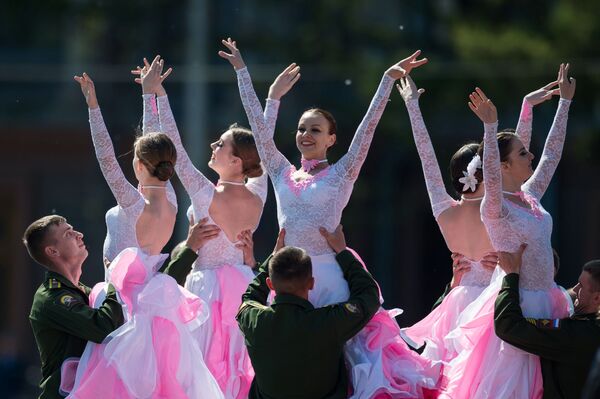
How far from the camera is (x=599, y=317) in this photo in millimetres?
5199

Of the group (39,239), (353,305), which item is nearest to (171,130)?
(39,239)

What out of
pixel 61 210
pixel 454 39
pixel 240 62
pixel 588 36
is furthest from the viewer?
pixel 61 210

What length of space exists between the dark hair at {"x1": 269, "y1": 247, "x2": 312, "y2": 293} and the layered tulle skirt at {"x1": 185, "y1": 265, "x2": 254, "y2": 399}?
36.0 inches

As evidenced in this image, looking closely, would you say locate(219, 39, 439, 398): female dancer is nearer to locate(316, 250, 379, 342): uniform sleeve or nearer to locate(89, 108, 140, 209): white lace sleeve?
locate(316, 250, 379, 342): uniform sleeve

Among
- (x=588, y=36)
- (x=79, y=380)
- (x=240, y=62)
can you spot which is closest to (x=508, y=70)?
(x=588, y=36)

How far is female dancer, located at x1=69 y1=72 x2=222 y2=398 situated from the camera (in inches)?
208

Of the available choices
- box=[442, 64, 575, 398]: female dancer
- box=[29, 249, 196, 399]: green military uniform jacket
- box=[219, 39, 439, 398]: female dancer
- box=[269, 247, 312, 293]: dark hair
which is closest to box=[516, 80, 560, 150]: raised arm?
box=[442, 64, 575, 398]: female dancer

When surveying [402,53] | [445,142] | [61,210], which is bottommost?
[61,210]

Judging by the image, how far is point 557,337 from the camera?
5.12 meters

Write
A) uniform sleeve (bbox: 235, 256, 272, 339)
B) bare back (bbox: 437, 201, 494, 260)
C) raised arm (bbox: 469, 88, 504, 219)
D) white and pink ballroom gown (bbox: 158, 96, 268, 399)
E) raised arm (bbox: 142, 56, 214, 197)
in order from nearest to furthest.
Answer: uniform sleeve (bbox: 235, 256, 272, 339) → raised arm (bbox: 469, 88, 504, 219) → white and pink ballroom gown (bbox: 158, 96, 268, 399) → bare back (bbox: 437, 201, 494, 260) → raised arm (bbox: 142, 56, 214, 197)

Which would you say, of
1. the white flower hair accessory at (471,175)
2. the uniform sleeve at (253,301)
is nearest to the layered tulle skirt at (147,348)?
the uniform sleeve at (253,301)

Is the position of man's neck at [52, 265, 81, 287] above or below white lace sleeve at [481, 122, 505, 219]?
below

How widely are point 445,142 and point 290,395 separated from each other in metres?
12.0

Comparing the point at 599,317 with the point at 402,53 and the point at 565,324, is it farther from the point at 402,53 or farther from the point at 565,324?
the point at 402,53
